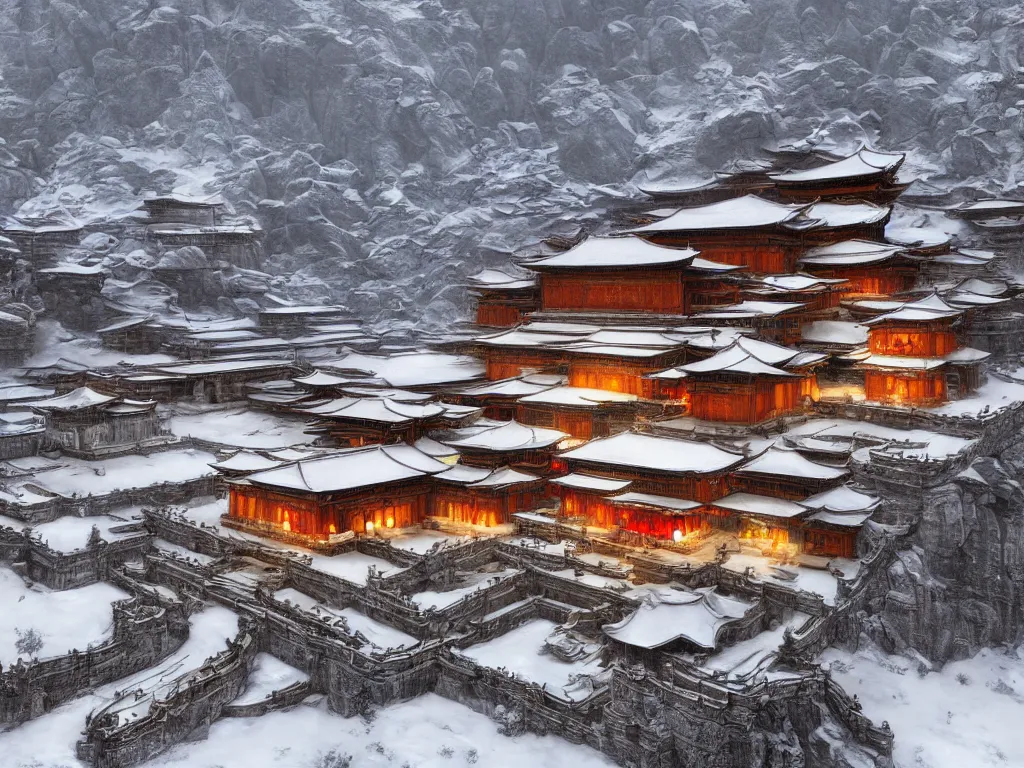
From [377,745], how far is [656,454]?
12927 millimetres

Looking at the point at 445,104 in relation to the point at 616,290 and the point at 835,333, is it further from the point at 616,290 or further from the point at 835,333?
the point at 835,333

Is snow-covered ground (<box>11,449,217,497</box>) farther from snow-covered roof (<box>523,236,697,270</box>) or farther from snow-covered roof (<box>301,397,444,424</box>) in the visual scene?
snow-covered roof (<box>523,236,697,270</box>)

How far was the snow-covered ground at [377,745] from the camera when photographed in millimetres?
18875

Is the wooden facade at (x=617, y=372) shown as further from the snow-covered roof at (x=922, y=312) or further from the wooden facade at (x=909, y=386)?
the snow-covered roof at (x=922, y=312)

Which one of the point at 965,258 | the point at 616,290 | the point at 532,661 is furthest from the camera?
the point at 965,258

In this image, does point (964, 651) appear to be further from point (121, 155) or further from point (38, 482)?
point (121, 155)

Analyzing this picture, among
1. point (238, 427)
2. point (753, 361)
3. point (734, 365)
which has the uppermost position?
point (753, 361)

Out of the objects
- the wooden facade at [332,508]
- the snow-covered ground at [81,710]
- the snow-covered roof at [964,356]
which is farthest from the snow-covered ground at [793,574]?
the snow-covered ground at [81,710]

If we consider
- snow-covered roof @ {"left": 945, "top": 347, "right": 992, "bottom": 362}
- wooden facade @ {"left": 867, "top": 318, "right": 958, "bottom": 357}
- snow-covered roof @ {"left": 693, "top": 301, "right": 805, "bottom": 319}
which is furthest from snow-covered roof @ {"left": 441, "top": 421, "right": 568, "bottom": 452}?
snow-covered roof @ {"left": 945, "top": 347, "right": 992, "bottom": 362}

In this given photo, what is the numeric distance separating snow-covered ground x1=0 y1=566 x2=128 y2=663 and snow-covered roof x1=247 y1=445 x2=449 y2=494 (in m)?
5.59

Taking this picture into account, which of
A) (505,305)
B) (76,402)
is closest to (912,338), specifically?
(505,305)

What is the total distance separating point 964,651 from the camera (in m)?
25.3

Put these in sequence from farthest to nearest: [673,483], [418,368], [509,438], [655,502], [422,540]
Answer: [418,368], [509,438], [422,540], [673,483], [655,502]

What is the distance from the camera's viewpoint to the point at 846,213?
4484 centimetres
